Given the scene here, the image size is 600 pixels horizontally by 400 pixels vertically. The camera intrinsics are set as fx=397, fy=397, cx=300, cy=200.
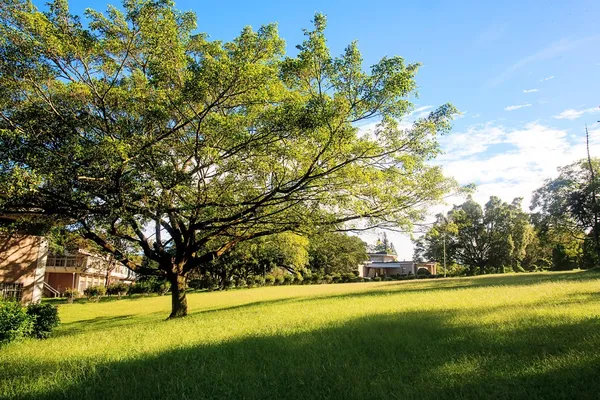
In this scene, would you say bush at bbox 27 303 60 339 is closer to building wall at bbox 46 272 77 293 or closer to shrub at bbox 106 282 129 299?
shrub at bbox 106 282 129 299

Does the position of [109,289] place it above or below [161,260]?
below

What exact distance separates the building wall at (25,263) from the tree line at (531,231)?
A: 23943mm

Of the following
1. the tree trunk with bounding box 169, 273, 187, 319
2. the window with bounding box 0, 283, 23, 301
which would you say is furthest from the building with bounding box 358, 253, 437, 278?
the tree trunk with bounding box 169, 273, 187, 319

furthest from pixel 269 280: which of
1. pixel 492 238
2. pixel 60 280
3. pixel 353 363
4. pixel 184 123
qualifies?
pixel 353 363

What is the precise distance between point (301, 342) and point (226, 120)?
20.9 ft

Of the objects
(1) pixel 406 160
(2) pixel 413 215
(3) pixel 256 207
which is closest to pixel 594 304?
(1) pixel 406 160

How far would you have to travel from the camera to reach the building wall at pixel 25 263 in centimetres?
2438

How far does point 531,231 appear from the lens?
6212 cm

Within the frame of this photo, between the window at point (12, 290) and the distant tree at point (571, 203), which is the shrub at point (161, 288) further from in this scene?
the distant tree at point (571, 203)

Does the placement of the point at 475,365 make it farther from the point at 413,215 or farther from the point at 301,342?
the point at 413,215

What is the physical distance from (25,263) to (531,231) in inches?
2565

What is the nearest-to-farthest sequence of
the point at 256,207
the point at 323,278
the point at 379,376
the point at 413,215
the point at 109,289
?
the point at 379,376, the point at 256,207, the point at 413,215, the point at 109,289, the point at 323,278

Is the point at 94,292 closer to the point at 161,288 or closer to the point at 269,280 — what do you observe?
the point at 161,288

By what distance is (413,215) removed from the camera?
1634 centimetres
